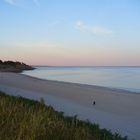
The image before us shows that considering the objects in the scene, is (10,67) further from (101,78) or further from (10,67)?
(101,78)

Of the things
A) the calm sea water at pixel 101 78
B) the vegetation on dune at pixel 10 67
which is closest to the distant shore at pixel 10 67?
the vegetation on dune at pixel 10 67

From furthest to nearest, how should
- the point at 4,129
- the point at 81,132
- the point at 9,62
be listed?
1. the point at 9,62
2. the point at 81,132
3. the point at 4,129

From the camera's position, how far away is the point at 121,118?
14.2 m

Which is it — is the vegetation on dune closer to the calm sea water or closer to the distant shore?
the distant shore

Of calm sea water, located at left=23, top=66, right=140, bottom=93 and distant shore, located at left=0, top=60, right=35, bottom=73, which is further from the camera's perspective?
distant shore, located at left=0, top=60, right=35, bottom=73

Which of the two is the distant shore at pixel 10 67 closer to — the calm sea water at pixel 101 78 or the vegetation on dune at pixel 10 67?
the vegetation on dune at pixel 10 67

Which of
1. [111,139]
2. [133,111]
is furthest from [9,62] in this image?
[111,139]

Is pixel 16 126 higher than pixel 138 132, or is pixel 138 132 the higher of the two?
pixel 16 126

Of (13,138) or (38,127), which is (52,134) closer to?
(38,127)

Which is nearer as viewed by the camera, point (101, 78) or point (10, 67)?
point (101, 78)

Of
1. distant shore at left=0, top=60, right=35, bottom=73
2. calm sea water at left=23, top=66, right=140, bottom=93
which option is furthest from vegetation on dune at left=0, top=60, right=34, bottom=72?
calm sea water at left=23, top=66, right=140, bottom=93

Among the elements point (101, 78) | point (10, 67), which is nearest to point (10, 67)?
point (10, 67)

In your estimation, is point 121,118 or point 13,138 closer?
point 13,138

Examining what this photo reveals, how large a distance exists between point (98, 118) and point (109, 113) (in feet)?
5.28
